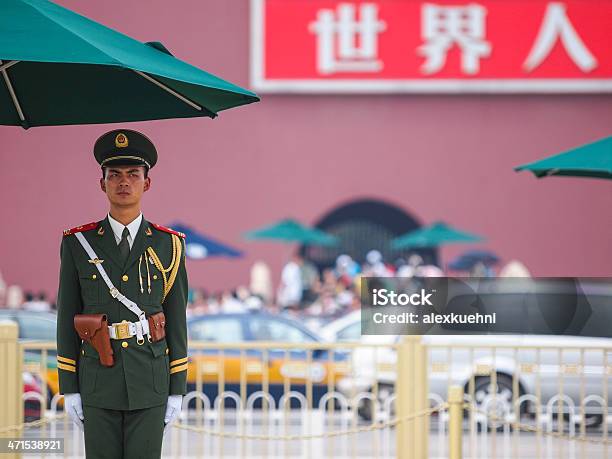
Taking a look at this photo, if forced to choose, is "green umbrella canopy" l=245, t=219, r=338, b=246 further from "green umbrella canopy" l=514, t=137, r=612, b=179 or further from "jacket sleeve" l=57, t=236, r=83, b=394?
"jacket sleeve" l=57, t=236, r=83, b=394

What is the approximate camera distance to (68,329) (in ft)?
14.2

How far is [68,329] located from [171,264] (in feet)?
1.55

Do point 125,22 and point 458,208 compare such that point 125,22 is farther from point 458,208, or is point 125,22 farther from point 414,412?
point 414,412

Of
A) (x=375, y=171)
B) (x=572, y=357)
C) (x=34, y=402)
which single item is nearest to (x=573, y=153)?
(x=572, y=357)

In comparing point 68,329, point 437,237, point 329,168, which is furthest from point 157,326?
point 329,168

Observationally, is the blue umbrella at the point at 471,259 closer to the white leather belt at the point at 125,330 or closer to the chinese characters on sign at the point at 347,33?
the chinese characters on sign at the point at 347,33

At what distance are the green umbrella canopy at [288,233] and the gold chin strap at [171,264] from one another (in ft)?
44.6

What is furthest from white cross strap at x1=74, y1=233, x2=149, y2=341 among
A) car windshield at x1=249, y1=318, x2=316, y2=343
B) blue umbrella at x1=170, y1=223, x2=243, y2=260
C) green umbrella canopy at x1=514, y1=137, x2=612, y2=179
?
blue umbrella at x1=170, y1=223, x2=243, y2=260

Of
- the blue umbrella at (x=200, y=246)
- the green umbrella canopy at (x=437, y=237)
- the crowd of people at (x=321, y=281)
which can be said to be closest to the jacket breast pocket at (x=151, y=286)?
the crowd of people at (x=321, y=281)

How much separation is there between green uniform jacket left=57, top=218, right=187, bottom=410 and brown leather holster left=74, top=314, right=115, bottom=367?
0.03m

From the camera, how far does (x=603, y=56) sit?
1931cm

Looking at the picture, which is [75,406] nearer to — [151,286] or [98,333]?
[98,333]

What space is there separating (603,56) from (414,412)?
46.4 feet

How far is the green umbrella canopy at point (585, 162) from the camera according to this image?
19.7ft
